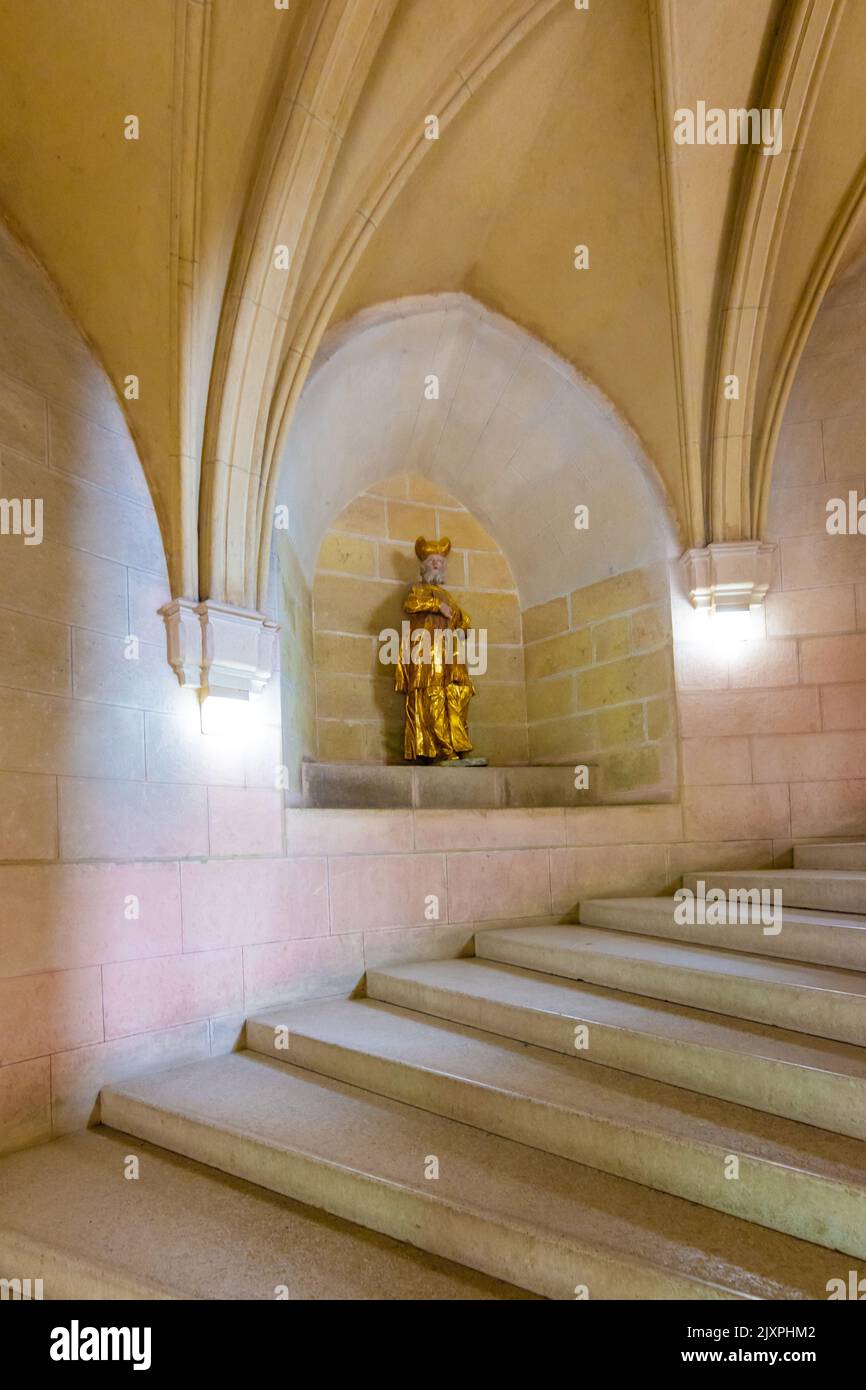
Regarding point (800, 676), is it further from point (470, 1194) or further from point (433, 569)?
point (470, 1194)

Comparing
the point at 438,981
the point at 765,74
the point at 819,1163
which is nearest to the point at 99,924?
the point at 438,981

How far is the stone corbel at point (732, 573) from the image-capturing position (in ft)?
17.4

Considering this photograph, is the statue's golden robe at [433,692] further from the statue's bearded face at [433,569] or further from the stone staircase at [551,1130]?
the stone staircase at [551,1130]

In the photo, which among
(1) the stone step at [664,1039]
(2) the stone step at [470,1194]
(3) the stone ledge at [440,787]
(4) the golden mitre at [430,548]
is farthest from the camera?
(4) the golden mitre at [430,548]

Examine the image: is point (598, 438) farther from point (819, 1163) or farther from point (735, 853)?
point (819, 1163)

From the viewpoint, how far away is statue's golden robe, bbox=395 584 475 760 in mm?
6004

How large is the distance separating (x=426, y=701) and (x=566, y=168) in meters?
3.18

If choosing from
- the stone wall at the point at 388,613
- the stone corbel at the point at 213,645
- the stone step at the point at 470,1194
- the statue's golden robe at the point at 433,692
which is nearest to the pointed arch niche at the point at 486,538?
the stone wall at the point at 388,613

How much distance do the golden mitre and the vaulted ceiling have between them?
146 cm

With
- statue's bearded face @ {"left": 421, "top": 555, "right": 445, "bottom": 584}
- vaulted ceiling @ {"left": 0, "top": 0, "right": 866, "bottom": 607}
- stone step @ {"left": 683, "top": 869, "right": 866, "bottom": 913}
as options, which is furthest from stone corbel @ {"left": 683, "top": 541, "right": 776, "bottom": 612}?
statue's bearded face @ {"left": 421, "top": 555, "right": 445, "bottom": 584}

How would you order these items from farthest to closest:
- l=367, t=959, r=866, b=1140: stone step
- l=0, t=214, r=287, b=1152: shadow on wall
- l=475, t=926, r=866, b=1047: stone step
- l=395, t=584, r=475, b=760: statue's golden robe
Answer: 1. l=395, t=584, r=475, b=760: statue's golden robe
2. l=0, t=214, r=287, b=1152: shadow on wall
3. l=475, t=926, r=866, b=1047: stone step
4. l=367, t=959, r=866, b=1140: stone step

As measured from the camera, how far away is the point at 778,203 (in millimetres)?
4754

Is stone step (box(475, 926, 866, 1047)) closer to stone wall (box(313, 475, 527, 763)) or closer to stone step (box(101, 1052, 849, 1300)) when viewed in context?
stone step (box(101, 1052, 849, 1300))

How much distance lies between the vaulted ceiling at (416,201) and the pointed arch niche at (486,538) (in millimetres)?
244
